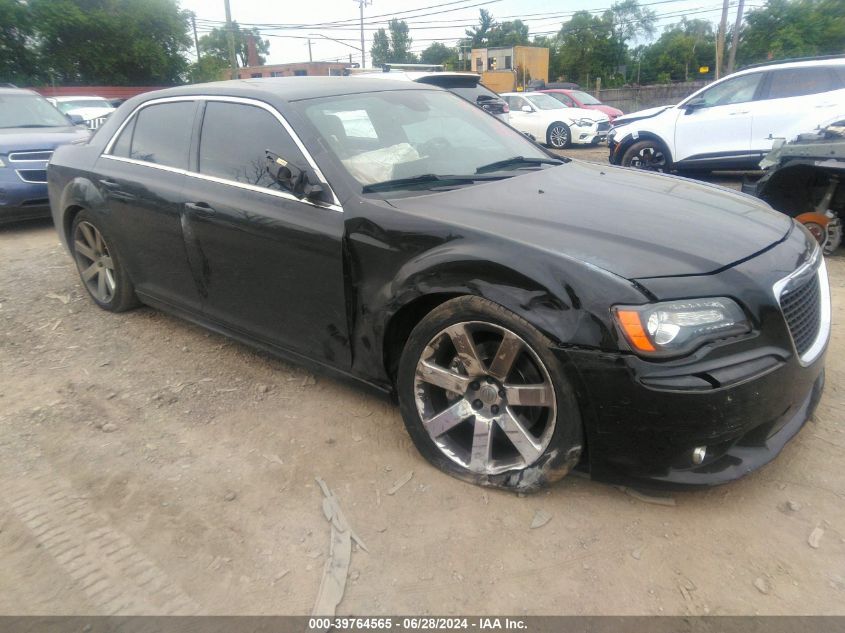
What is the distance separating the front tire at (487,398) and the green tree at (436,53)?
9197 centimetres

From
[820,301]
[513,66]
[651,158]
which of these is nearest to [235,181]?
[820,301]

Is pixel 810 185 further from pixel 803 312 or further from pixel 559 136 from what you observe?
pixel 559 136

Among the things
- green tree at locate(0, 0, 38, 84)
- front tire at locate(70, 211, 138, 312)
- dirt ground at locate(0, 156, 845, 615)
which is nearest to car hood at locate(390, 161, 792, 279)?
dirt ground at locate(0, 156, 845, 615)

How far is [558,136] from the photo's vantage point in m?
15.8

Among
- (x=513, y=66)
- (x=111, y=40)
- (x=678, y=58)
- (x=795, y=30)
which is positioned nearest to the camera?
(x=111, y=40)

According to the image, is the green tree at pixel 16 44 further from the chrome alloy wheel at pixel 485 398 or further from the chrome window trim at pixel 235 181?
the chrome alloy wheel at pixel 485 398

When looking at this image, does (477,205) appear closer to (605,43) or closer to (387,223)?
(387,223)

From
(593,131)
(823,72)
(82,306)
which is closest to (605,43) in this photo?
(593,131)

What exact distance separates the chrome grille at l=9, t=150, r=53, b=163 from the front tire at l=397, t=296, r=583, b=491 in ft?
21.7

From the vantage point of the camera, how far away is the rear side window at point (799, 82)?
839cm

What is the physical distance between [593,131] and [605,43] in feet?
154

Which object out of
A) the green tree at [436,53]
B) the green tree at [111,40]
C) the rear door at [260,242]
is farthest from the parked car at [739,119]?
the green tree at [436,53]

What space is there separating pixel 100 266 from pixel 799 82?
8.83 meters

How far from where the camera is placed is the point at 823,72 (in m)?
8.39
